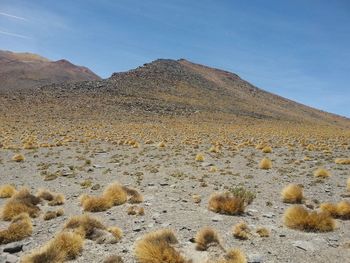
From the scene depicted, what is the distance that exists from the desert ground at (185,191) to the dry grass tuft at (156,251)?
213mm

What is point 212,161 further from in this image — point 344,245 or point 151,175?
point 344,245

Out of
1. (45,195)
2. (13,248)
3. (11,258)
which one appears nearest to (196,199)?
(45,195)

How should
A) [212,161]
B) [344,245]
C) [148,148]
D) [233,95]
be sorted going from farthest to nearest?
[233,95] < [148,148] < [212,161] < [344,245]

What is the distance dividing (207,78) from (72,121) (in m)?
58.4

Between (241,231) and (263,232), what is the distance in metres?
0.53

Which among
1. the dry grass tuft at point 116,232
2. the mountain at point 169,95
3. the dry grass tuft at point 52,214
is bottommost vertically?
the dry grass tuft at point 52,214

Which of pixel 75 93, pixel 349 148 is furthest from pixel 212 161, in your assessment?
pixel 75 93

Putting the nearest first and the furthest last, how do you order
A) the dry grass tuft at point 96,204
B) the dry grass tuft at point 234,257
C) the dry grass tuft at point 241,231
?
1. the dry grass tuft at point 234,257
2. the dry grass tuft at point 241,231
3. the dry grass tuft at point 96,204

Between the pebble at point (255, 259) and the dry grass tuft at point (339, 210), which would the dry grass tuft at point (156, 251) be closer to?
the pebble at point (255, 259)

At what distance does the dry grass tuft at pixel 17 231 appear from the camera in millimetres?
8445

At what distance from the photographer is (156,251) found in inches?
277

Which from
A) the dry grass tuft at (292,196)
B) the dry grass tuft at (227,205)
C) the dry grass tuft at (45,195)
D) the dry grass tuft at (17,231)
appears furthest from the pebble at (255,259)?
the dry grass tuft at (45,195)

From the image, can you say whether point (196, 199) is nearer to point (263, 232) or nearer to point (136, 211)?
point (136, 211)

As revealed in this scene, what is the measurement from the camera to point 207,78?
10475 centimetres
